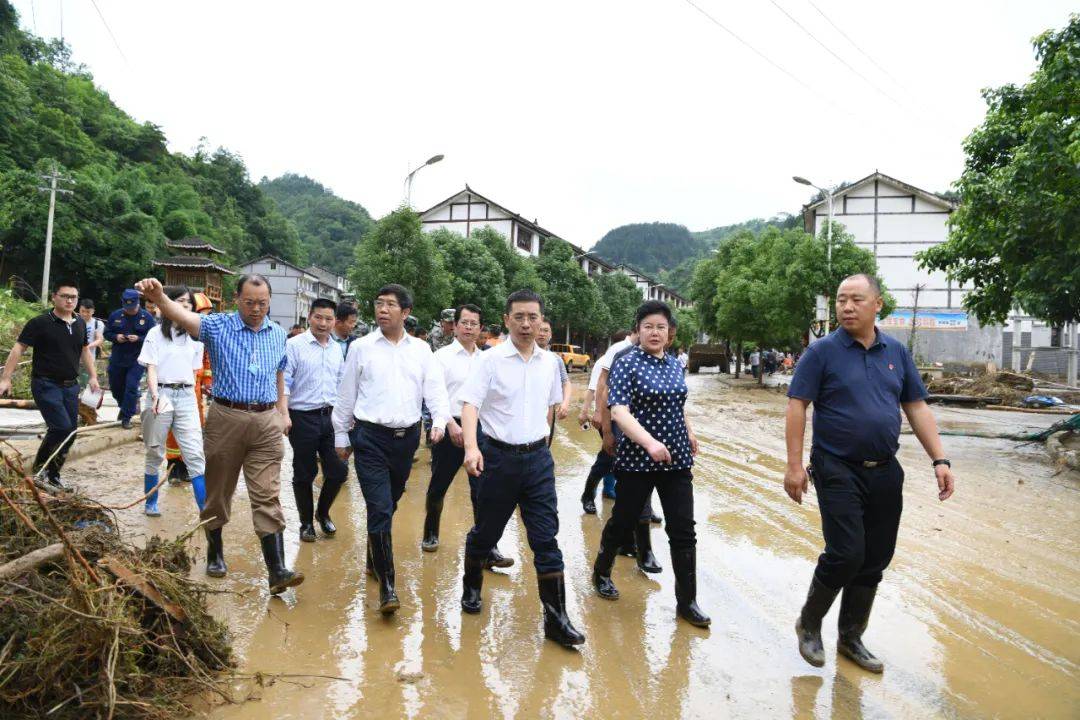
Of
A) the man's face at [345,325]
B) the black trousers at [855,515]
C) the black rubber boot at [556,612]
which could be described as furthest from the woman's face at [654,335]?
the man's face at [345,325]

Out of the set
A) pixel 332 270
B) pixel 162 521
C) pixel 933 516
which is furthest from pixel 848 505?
pixel 332 270

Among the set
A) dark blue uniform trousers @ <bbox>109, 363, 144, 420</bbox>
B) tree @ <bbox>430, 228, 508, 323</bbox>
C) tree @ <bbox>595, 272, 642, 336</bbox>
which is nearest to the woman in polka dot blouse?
dark blue uniform trousers @ <bbox>109, 363, 144, 420</bbox>

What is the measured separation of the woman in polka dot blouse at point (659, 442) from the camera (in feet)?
14.4

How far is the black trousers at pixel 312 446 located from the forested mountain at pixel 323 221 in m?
76.7

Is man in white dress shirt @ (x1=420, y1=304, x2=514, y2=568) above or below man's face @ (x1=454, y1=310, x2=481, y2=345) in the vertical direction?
below

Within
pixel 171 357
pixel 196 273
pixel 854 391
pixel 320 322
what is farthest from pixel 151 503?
pixel 196 273

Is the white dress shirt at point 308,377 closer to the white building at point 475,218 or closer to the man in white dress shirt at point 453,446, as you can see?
the man in white dress shirt at point 453,446

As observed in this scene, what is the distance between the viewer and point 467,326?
21.7 feet

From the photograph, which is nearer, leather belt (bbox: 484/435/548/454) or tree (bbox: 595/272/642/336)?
leather belt (bbox: 484/435/548/454)

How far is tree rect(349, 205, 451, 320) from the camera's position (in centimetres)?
2730

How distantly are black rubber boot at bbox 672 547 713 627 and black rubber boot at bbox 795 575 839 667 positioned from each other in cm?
57

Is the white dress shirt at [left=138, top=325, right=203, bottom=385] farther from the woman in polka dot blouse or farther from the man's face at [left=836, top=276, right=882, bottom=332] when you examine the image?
the man's face at [left=836, top=276, right=882, bottom=332]

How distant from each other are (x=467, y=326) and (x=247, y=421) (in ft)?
7.84

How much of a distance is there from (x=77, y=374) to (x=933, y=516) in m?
8.21
